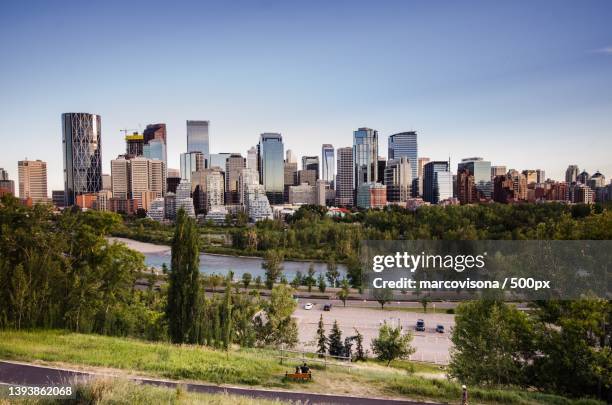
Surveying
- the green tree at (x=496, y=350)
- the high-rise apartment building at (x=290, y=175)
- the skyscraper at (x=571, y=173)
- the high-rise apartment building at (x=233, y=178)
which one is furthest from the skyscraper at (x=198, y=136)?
the green tree at (x=496, y=350)

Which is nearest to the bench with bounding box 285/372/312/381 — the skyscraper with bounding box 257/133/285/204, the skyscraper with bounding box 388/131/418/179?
the skyscraper with bounding box 257/133/285/204

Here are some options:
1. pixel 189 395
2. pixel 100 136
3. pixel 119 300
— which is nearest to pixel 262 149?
pixel 100 136

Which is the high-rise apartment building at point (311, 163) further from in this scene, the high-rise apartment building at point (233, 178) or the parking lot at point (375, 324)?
the parking lot at point (375, 324)

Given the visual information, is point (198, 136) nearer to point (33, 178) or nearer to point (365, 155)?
point (365, 155)

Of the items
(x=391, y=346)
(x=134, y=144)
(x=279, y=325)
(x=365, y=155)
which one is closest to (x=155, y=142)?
(x=134, y=144)

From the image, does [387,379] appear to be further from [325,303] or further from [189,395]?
[325,303]
